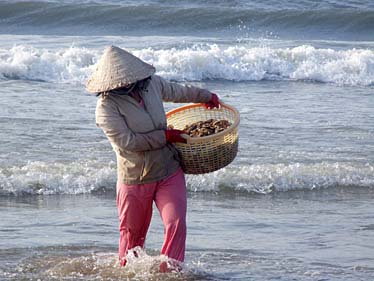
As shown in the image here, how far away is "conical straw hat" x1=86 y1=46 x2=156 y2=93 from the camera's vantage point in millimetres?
5633

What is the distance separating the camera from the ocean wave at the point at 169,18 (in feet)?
73.9

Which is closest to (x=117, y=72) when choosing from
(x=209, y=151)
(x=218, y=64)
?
(x=209, y=151)

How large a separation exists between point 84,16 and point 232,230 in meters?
16.2

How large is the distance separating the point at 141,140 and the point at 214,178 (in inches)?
140

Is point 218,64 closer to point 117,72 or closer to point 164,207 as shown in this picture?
point 164,207

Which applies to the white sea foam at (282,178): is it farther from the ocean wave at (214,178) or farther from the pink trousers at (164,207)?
the pink trousers at (164,207)

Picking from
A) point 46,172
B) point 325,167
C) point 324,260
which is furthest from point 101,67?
point 325,167

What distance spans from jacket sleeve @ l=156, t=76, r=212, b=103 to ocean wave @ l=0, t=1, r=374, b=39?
52.4 feet

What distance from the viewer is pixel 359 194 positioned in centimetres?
900

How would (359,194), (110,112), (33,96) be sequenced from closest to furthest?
(110,112) → (359,194) → (33,96)

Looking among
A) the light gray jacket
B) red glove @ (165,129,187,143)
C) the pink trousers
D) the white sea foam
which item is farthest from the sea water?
red glove @ (165,129,187,143)

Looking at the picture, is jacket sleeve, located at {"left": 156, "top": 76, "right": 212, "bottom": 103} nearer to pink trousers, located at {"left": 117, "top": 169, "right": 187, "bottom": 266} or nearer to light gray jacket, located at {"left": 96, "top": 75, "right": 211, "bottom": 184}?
light gray jacket, located at {"left": 96, "top": 75, "right": 211, "bottom": 184}

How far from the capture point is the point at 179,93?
604 cm

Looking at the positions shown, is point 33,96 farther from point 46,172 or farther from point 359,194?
point 359,194
